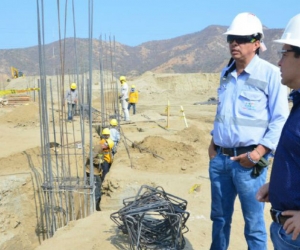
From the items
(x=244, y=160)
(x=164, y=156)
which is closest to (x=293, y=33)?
(x=244, y=160)

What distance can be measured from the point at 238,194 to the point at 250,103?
2.13 ft

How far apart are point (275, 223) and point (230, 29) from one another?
1.36 m

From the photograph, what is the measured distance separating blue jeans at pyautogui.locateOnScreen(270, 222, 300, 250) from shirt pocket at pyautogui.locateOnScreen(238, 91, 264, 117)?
3.12 feet

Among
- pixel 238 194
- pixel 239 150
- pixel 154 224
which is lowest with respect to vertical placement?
pixel 154 224

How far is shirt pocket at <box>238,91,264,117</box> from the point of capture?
2.72m

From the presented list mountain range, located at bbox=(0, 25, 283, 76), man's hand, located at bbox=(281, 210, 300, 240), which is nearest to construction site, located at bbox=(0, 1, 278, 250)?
man's hand, located at bbox=(281, 210, 300, 240)

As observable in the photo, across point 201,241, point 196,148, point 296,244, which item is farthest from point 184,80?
point 296,244

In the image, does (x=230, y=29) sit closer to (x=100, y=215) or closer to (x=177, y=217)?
(x=177, y=217)

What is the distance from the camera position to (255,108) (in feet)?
8.96

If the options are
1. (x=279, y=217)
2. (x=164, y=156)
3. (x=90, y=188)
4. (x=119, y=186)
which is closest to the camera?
(x=279, y=217)

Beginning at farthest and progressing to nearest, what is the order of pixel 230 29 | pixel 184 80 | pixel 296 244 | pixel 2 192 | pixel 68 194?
1. pixel 184 80
2. pixel 2 192
3. pixel 68 194
4. pixel 230 29
5. pixel 296 244

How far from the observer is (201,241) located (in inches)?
157

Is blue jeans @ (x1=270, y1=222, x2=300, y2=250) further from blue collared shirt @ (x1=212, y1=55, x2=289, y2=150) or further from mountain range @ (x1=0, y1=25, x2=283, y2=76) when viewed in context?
mountain range @ (x1=0, y1=25, x2=283, y2=76)

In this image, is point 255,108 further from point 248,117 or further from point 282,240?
point 282,240
